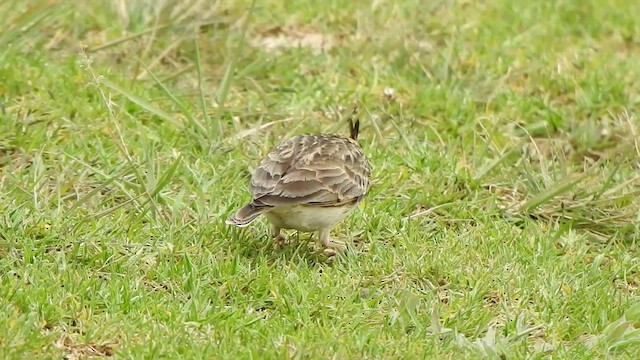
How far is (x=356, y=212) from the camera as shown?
772 cm

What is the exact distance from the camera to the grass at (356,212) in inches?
244

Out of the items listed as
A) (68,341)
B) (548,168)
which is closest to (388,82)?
(548,168)

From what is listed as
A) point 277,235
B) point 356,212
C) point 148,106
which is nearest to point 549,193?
point 356,212

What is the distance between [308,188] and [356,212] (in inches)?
37.2

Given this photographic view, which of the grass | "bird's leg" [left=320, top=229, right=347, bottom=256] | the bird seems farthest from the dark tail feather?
"bird's leg" [left=320, top=229, right=347, bottom=256]

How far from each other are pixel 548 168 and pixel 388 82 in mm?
1662

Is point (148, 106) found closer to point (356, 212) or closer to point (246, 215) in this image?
point (356, 212)

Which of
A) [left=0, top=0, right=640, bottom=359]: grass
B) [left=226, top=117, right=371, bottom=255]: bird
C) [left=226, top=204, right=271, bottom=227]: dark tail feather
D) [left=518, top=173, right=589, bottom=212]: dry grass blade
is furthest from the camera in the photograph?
[left=518, top=173, right=589, bottom=212]: dry grass blade

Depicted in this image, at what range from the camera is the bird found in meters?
6.71

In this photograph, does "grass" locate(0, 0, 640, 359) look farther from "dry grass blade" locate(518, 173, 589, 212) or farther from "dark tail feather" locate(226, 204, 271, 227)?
"dark tail feather" locate(226, 204, 271, 227)

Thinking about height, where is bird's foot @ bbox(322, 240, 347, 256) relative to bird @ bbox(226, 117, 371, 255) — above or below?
below

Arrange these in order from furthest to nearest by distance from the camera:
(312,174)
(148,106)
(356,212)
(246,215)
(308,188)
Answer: (148,106), (356,212), (312,174), (308,188), (246,215)

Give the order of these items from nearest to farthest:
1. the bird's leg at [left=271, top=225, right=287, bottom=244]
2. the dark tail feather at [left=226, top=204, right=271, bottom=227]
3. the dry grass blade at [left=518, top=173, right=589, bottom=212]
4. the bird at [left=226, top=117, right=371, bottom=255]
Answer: the dark tail feather at [left=226, top=204, right=271, bottom=227]
the bird at [left=226, top=117, right=371, bottom=255]
the bird's leg at [left=271, top=225, right=287, bottom=244]
the dry grass blade at [left=518, top=173, right=589, bottom=212]

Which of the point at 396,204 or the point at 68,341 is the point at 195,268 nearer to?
the point at 68,341
